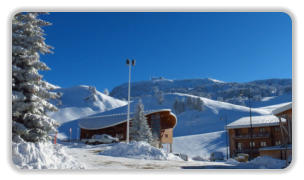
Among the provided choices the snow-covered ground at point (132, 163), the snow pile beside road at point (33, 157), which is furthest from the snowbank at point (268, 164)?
the snow pile beside road at point (33, 157)

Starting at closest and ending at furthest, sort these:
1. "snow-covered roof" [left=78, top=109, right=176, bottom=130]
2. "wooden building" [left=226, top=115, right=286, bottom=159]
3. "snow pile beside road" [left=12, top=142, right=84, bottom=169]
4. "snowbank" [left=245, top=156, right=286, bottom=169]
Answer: "snow pile beside road" [left=12, top=142, right=84, bottom=169] < "snowbank" [left=245, top=156, right=286, bottom=169] < "wooden building" [left=226, top=115, right=286, bottom=159] < "snow-covered roof" [left=78, top=109, right=176, bottom=130]

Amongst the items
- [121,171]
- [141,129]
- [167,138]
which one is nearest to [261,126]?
[141,129]

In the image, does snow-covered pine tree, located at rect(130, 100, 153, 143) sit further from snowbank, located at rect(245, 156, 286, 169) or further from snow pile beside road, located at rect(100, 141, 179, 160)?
snowbank, located at rect(245, 156, 286, 169)

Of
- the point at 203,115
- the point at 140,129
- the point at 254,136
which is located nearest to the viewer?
the point at 140,129

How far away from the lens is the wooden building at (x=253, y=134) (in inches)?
1175

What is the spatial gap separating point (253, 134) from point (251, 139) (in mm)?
960

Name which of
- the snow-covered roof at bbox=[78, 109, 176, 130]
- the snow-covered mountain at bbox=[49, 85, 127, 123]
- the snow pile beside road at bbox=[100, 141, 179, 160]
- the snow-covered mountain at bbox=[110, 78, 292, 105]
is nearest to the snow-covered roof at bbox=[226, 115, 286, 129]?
the snow-covered mountain at bbox=[110, 78, 292, 105]

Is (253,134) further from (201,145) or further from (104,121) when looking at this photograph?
(201,145)

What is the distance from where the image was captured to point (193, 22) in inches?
405

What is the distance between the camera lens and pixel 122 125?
4172 cm

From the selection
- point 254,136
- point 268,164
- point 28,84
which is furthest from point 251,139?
point 28,84

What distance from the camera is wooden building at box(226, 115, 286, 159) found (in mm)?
29833

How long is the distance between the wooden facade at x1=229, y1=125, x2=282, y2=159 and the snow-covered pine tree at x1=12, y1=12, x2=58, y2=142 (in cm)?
2471

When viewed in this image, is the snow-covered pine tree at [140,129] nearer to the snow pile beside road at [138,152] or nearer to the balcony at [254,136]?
the balcony at [254,136]
